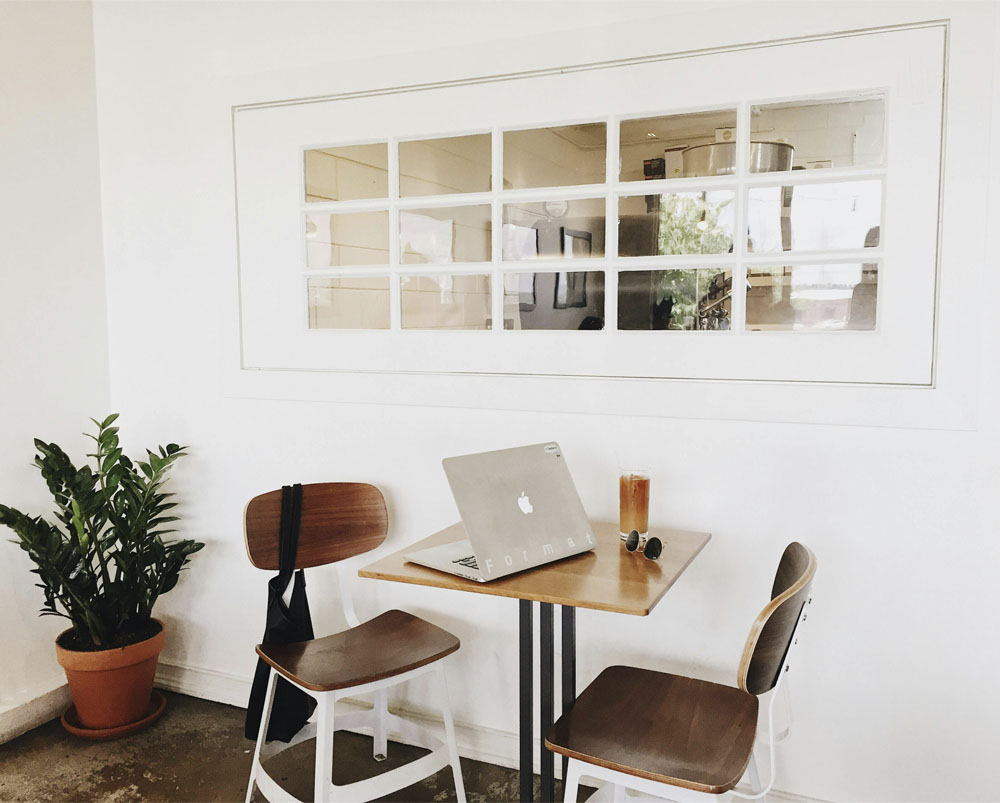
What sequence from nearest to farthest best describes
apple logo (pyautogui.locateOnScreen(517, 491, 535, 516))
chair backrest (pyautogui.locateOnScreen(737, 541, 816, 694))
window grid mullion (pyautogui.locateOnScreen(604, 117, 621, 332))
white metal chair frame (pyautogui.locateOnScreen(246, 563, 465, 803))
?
1. chair backrest (pyautogui.locateOnScreen(737, 541, 816, 694))
2. apple logo (pyautogui.locateOnScreen(517, 491, 535, 516))
3. white metal chair frame (pyautogui.locateOnScreen(246, 563, 465, 803))
4. window grid mullion (pyautogui.locateOnScreen(604, 117, 621, 332))

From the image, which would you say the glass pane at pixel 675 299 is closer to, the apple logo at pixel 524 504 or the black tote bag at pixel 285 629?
the apple logo at pixel 524 504

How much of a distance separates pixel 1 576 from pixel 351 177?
1.70 m

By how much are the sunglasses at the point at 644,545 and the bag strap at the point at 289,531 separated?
95cm

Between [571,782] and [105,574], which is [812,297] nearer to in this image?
[571,782]

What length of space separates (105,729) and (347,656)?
1109 millimetres

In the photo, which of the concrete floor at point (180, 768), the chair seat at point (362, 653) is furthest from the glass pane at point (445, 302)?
the concrete floor at point (180, 768)

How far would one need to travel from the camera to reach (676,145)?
221cm

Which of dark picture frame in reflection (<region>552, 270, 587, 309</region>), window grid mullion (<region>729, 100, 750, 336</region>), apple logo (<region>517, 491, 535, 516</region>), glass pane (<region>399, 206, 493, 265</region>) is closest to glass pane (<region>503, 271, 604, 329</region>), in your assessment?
dark picture frame in reflection (<region>552, 270, 587, 309</region>)

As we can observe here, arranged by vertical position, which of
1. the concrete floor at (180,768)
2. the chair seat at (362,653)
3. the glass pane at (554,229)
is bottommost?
the concrete floor at (180,768)

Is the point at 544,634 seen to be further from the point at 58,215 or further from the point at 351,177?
the point at 58,215

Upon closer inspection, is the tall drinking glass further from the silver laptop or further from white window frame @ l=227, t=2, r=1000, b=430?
white window frame @ l=227, t=2, r=1000, b=430

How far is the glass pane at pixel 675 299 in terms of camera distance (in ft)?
7.22

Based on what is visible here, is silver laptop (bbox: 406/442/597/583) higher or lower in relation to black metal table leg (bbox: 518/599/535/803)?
higher

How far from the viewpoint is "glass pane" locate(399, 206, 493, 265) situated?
2447mm
